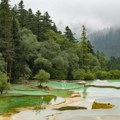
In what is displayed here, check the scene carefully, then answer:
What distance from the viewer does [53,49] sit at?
56.8 metres

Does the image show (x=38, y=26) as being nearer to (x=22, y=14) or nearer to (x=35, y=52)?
(x=22, y=14)

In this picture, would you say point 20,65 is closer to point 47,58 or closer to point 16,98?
point 47,58

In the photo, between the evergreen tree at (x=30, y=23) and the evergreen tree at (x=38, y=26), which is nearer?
the evergreen tree at (x=38, y=26)

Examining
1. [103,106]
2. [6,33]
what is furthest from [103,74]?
[103,106]

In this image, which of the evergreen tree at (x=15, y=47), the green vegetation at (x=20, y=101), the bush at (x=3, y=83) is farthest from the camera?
the evergreen tree at (x=15, y=47)

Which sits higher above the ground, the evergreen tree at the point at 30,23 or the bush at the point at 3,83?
the evergreen tree at the point at 30,23

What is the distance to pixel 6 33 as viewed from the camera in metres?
46.6

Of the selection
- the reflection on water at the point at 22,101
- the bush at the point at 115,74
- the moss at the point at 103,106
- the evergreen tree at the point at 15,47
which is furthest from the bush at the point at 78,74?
the moss at the point at 103,106

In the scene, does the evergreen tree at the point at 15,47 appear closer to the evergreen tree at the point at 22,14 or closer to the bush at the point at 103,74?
the evergreen tree at the point at 22,14

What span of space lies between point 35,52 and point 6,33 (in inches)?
378

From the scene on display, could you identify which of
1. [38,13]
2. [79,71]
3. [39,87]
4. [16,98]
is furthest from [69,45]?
[16,98]

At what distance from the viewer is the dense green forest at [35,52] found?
46781 millimetres

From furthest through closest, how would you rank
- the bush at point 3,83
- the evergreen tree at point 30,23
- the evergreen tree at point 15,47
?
the evergreen tree at point 30,23, the evergreen tree at point 15,47, the bush at point 3,83

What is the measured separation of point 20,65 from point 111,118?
104 feet
